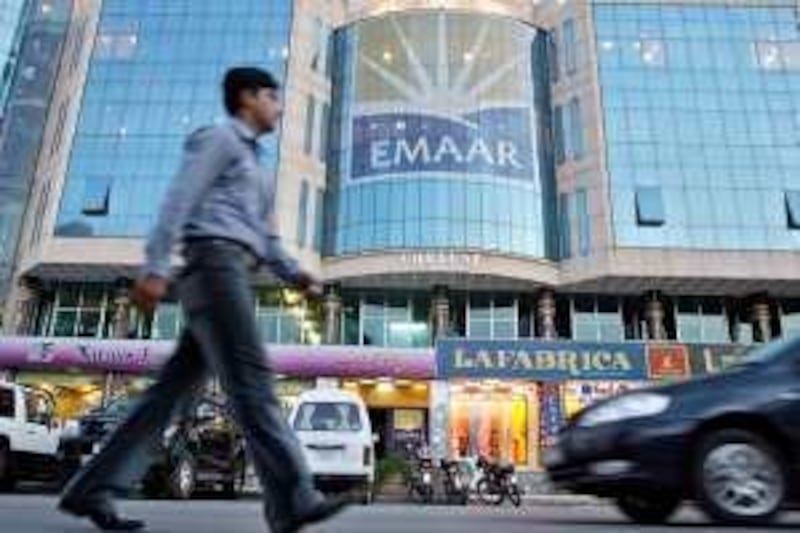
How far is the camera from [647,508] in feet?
22.8

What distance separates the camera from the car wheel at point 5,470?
1455 centimetres

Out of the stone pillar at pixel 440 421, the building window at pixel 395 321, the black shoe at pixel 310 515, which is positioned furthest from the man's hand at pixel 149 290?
the building window at pixel 395 321

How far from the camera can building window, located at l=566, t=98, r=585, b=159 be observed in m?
42.8

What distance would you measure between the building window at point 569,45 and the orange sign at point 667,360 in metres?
16.1

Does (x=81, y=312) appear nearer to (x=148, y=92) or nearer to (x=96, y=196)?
(x=96, y=196)

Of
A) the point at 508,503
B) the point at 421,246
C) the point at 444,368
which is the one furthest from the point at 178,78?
the point at 508,503

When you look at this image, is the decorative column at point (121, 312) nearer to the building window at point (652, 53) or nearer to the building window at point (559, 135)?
the building window at point (559, 135)

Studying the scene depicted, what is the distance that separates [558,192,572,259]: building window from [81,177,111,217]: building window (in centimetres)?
2024

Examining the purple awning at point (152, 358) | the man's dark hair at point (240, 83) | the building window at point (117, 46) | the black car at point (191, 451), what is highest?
the building window at point (117, 46)

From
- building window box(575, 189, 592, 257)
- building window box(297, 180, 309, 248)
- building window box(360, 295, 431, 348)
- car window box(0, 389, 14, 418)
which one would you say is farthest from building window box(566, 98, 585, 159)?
car window box(0, 389, 14, 418)

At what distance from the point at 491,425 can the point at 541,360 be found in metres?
3.18

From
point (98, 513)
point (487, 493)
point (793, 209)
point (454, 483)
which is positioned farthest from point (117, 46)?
point (98, 513)

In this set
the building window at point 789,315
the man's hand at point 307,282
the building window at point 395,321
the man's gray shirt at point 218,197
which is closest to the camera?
the man's gray shirt at point 218,197

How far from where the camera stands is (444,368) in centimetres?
3466
